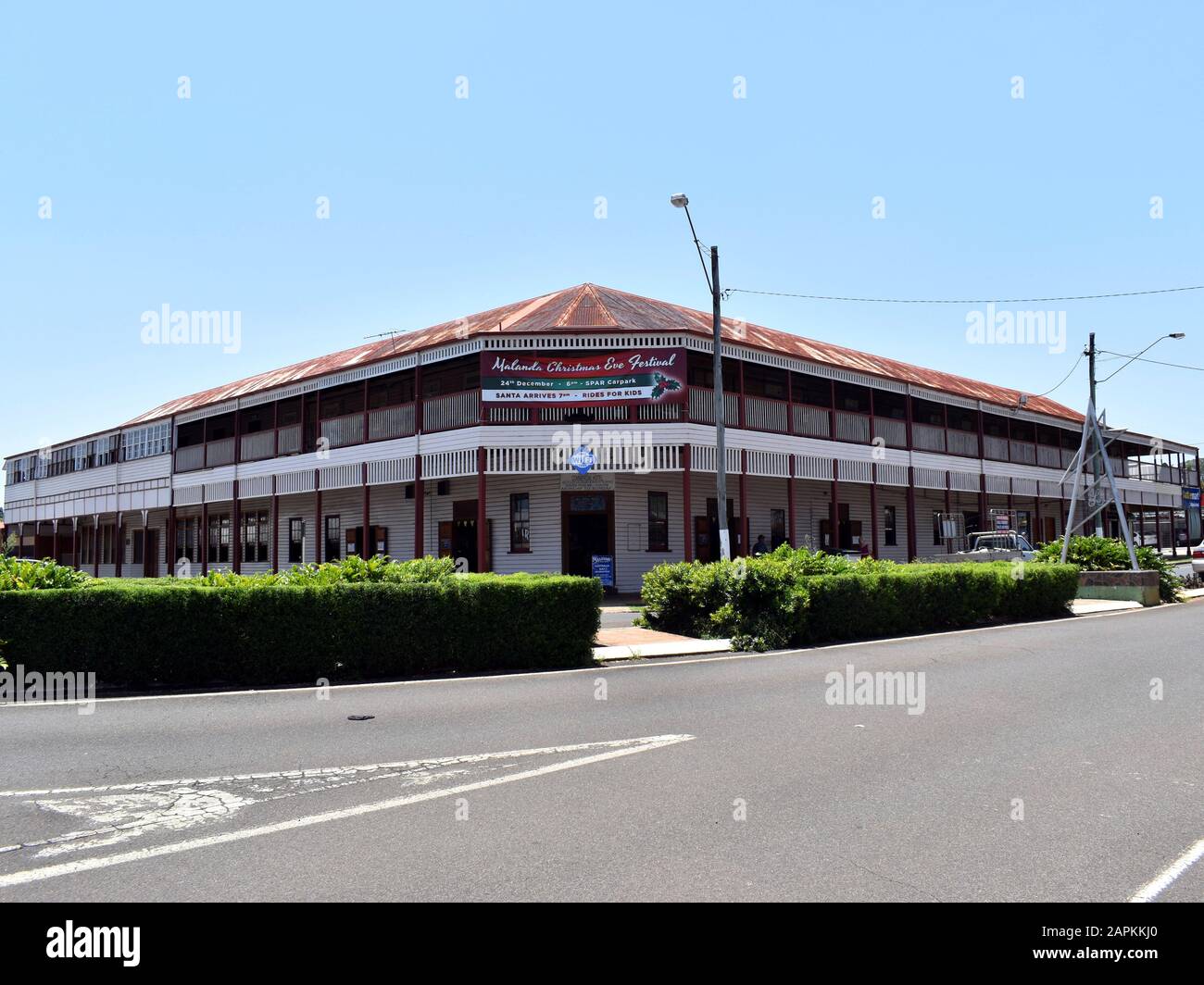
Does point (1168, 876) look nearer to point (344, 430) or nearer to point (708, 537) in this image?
point (708, 537)

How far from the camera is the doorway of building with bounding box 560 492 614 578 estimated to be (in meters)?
26.2

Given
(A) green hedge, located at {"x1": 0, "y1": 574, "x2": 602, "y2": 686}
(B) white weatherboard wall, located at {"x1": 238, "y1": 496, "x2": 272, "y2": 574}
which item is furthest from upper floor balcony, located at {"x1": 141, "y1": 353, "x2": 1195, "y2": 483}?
(A) green hedge, located at {"x1": 0, "y1": 574, "x2": 602, "y2": 686}

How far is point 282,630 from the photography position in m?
11.1

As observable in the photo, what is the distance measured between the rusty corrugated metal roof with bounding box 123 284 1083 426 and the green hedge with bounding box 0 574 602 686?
13420mm

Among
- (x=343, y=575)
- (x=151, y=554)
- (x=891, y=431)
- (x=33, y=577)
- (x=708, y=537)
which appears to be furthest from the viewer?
(x=151, y=554)

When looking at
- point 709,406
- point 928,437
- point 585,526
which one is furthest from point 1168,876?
point 928,437

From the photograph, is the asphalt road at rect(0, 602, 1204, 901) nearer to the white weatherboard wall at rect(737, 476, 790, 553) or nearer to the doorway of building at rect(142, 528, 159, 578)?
the white weatherboard wall at rect(737, 476, 790, 553)

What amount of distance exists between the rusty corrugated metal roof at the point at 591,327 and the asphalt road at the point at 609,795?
16600 mm

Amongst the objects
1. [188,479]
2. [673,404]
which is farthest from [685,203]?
[188,479]

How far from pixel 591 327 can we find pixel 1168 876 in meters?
21.2

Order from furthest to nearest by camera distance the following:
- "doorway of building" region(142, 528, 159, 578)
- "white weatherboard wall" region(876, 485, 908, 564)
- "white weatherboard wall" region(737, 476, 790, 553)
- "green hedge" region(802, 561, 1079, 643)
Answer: "doorway of building" region(142, 528, 159, 578)
"white weatherboard wall" region(876, 485, 908, 564)
"white weatherboard wall" region(737, 476, 790, 553)
"green hedge" region(802, 561, 1079, 643)

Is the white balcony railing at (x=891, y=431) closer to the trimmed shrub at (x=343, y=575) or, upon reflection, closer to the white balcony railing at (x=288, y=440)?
the white balcony railing at (x=288, y=440)

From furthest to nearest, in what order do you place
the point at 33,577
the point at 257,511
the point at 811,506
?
the point at 257,511 < the point at 811,506 < the point at 33,577

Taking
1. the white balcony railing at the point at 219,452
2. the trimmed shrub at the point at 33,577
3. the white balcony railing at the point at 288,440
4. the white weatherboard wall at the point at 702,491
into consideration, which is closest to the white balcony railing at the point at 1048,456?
the white weatherboard wall at the point at 702,491
